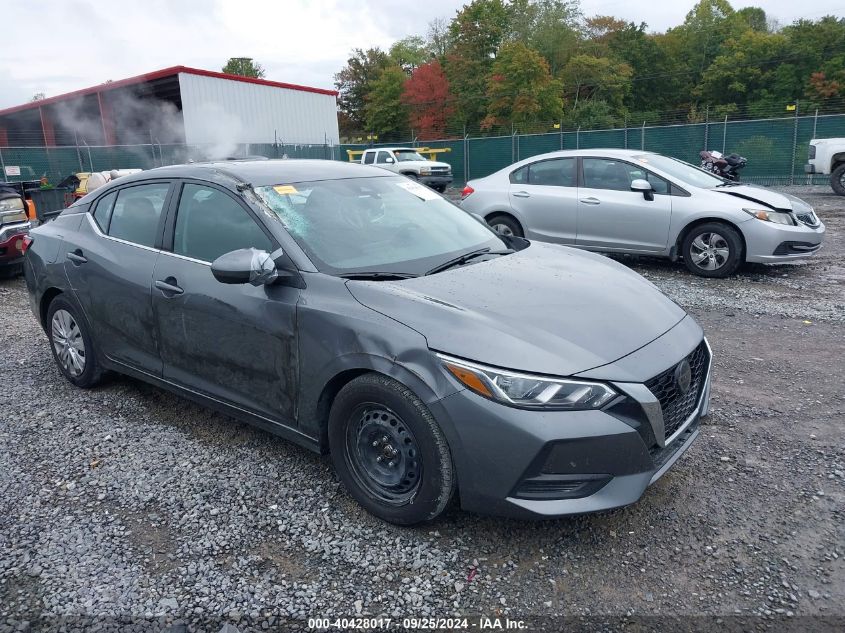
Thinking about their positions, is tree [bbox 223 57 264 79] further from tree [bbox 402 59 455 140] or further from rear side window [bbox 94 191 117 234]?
rear side window [bbox 94 191 117 234]

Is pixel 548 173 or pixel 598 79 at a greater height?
pixel 598 79

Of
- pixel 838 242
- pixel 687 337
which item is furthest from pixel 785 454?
pixel 838 242

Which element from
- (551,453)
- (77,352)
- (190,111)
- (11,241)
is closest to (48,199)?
(11,241)

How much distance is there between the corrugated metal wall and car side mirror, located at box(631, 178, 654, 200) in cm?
2193

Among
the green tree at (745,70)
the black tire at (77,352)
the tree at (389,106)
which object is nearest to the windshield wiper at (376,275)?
the black tire at (77,352)

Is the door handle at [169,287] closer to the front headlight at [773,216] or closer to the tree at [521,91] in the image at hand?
the front headlight at [773,216]

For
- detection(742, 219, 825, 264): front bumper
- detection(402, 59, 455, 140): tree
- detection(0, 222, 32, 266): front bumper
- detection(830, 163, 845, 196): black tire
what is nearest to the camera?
detection(742, 219, 825, 264): front bumper

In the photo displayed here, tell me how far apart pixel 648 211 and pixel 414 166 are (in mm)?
15858

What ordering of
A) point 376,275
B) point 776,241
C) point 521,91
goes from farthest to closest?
1. point 521,91
2. point 776,241
3. point 376,275

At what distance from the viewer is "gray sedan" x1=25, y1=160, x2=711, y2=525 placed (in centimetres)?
258

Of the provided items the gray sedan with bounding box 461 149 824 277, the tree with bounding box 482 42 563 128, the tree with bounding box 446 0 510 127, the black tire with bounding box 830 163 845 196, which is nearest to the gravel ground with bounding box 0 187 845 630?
the gray sedan with bounding box 461 149 824 277

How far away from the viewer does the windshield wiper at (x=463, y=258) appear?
337 centimetres

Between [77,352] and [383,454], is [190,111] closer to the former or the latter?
[77,352]

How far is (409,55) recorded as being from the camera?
73250 millimetres
